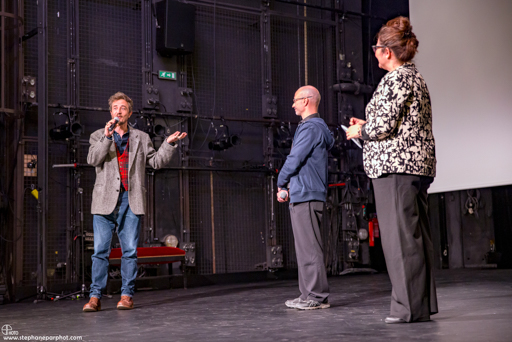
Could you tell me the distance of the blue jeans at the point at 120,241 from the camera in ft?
13.4

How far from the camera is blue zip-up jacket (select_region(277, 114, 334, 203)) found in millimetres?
3824

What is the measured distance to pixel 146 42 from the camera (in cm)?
656

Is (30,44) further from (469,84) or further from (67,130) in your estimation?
(469,84)

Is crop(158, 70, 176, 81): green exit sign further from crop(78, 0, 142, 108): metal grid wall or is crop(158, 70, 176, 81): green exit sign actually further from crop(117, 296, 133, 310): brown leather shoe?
crop(117, 296, 133, 310): brown leather shoe

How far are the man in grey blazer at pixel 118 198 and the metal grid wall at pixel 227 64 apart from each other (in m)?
2.70

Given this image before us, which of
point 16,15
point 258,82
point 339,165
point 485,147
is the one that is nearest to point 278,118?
point 258,82

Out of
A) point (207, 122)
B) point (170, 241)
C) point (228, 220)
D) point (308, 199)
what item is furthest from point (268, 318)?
point (207, 122)

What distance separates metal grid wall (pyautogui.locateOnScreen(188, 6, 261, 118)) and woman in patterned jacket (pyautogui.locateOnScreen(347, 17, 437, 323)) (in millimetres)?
4115

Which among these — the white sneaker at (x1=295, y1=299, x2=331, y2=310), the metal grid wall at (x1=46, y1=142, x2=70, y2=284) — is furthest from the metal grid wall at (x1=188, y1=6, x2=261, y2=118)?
the white sneaker at (x1=295, y1=299, x2=331, y2=310)

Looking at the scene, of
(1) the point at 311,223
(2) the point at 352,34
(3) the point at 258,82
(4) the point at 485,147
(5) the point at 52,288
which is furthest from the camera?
(2) the point at 352,34

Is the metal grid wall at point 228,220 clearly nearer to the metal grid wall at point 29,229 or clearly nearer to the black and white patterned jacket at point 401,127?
the metal grid wall at point 29,229

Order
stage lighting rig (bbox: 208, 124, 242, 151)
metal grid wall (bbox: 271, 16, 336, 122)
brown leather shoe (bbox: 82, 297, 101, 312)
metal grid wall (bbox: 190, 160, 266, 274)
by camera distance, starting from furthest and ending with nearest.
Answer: metal grid wall (bbox: 271, 16, 336, 122) < metal grid wall (bbox: 190, 160, 266, 274) < stage lighting rig (bbox: 208, 124, 242, 151) < brown leather shoe (bbox: 82, 297, 101, 312)

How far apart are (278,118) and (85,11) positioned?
266 cm

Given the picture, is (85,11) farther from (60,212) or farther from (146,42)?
(60,212)
